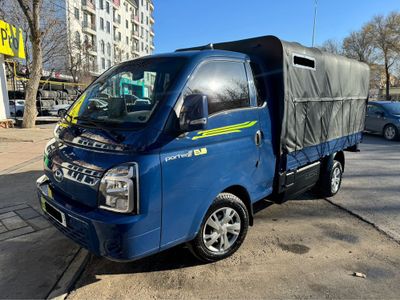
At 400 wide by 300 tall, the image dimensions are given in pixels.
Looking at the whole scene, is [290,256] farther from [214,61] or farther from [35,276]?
[35,276]

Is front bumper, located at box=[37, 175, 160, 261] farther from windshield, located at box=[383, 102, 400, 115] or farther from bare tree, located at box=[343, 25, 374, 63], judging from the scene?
bare tree, located at box=[343, 25, 374, 63]

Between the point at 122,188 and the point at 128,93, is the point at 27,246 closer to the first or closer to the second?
the point at 122,188

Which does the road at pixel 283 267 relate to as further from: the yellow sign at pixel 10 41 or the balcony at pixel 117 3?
the balcony at pixel 117 3

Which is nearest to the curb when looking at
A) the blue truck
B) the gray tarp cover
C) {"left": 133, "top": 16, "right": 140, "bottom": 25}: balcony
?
the blue truck

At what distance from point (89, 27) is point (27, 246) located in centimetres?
5458

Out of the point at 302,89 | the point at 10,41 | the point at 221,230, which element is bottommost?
the point at 221,230

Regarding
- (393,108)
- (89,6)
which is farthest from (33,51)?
(89,6)

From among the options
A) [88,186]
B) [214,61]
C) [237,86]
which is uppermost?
[214,61]

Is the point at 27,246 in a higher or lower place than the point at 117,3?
lower

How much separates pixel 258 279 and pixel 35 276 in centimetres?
218

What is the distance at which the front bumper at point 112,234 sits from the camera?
99.7 inches

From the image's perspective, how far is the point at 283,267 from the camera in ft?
11.2

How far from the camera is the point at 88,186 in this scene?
2723 mm

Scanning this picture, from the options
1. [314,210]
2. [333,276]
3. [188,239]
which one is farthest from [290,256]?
[314,210]
